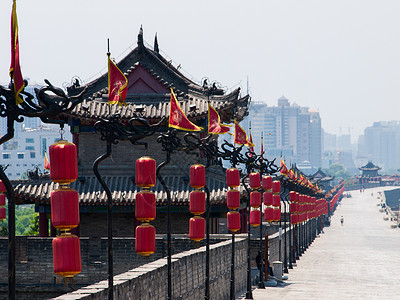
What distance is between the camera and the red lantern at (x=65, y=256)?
1220 cm

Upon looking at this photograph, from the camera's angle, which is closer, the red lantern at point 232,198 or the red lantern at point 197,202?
the red lantern at point 197,202

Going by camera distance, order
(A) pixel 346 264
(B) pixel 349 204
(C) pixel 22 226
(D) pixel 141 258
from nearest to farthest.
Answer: (D) pixel 141 258 < (A) pixel 346 264 < (C) pixel 22 226 < (B) pixel 349 204

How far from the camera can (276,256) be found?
44.7 meters

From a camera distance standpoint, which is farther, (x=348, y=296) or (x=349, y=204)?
(x=349, y=204)

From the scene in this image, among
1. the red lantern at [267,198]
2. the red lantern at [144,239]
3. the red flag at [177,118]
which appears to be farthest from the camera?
the red lantern at [267,198]

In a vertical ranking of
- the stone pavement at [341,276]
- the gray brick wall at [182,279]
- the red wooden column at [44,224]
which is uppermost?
Answer: the red wooden column at [44,224]

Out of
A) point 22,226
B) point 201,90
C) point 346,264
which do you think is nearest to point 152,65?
point 201,90

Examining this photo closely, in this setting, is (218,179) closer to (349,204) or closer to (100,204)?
(100,204)

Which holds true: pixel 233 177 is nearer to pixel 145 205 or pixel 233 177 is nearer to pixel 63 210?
pixel 145 205

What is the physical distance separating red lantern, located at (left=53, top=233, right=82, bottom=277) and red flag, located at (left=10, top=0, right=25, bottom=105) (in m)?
2.36

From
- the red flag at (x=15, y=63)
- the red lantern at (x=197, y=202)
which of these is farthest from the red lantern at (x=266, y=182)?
the red flag at (x=15, y=63)

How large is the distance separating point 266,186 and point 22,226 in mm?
84997

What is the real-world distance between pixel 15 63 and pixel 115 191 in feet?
77.7

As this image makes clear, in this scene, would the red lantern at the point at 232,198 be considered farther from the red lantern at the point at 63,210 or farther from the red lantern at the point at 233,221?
the red lantern at the point at 63,210
